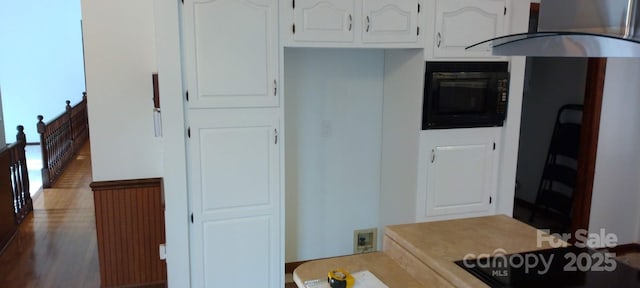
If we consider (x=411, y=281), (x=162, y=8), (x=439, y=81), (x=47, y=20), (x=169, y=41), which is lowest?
(x=411, y=281)

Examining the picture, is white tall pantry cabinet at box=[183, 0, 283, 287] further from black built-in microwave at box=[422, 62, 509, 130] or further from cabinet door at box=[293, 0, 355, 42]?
black built-in microwave at box=[422, 62, 509, 130]

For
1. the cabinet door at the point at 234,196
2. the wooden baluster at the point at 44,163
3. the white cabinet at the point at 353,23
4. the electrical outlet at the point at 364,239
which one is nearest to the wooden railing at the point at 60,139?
the wooden baluster at the point at 44,163

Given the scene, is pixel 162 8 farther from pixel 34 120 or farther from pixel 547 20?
pixel 34 120

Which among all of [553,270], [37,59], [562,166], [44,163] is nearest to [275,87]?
[553,270]

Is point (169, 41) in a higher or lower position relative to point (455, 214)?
higher

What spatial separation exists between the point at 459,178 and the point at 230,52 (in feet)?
5.55

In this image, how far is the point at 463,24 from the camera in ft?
9.29

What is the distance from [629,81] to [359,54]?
219 cm

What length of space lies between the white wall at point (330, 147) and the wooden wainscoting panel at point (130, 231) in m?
0.92

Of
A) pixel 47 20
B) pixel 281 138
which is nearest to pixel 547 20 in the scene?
pixel 281 138

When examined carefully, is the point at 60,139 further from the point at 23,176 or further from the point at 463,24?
the point at 463,24

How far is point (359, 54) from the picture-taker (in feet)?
10.7

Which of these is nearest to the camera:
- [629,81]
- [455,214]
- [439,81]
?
[439,81]

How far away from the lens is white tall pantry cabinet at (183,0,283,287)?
2.42m
